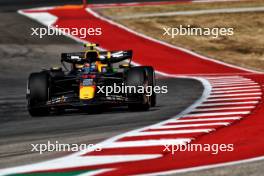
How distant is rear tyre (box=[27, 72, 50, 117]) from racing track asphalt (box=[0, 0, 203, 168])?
0.26m

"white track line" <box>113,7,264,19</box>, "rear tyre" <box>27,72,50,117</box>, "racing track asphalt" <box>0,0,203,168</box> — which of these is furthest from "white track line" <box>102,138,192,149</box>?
"white track line" <box>113,7,264,19</box>

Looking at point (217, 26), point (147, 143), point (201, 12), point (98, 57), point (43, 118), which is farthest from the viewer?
point (201, 12)

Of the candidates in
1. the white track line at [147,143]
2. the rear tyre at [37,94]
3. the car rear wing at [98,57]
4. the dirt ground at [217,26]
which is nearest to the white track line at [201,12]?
the dirt ground at [217,26]

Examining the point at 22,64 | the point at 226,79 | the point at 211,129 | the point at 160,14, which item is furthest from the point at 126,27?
the point at 211,129

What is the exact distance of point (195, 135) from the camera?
11.4 metres

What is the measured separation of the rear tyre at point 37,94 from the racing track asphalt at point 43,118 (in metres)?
0.26

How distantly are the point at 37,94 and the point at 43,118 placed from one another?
0.71m

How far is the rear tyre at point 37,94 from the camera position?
16.1m

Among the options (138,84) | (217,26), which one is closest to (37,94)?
(138,84)

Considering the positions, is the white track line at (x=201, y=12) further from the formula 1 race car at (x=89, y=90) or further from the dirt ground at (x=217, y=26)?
the formula 1 race car at (x=89, y=90)

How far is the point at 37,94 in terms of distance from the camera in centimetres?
1611

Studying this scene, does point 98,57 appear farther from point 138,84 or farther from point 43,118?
point 43,118

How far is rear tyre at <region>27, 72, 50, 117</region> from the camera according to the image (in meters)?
16.1

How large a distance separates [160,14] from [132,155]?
93.1ft
